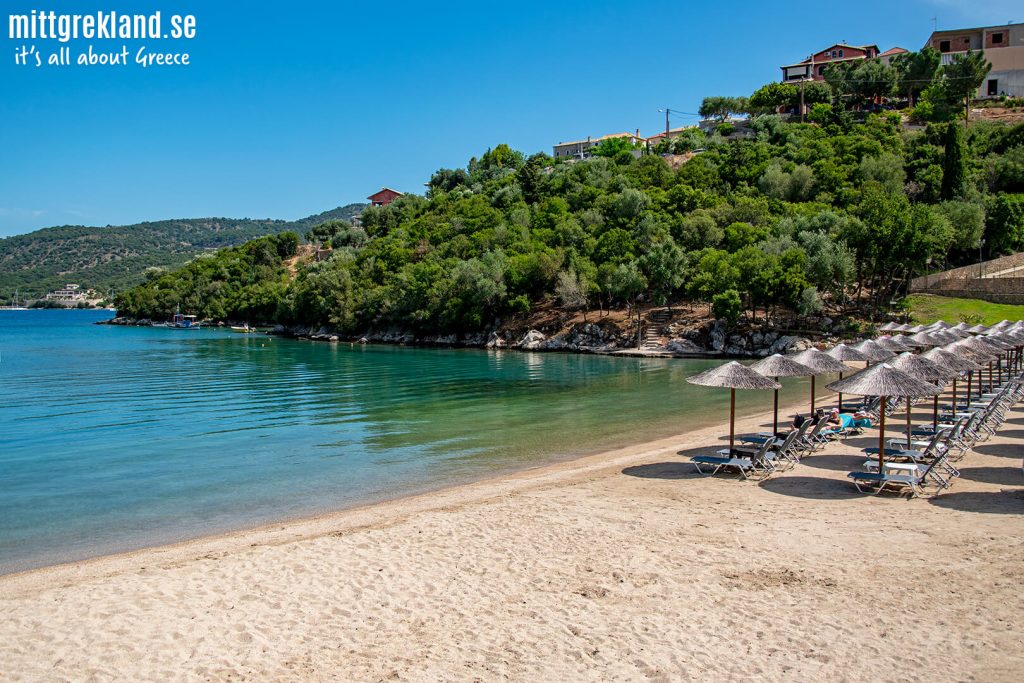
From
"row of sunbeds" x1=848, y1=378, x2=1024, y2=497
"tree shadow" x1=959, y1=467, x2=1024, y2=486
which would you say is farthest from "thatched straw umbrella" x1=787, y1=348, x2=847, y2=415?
"tree shadow" x1=959, y1=467, x2=1024, y2=486

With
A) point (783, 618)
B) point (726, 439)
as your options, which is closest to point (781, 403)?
point (726, 439)

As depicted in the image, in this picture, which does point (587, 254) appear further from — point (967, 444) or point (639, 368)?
point (967, 444)

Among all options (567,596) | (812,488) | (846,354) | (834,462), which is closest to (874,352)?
(846,354)

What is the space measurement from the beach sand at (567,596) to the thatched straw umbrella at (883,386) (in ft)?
6.41

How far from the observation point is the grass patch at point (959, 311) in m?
46.1

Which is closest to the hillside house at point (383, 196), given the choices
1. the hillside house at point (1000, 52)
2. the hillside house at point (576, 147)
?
the hillside house at point (576, 147)

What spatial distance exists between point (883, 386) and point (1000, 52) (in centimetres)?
11580

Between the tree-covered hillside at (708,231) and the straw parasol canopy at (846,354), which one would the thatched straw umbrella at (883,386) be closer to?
the straw parasol canopy at (846,354)

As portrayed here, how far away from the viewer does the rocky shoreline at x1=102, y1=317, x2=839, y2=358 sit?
176ft

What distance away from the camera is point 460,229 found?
321ft

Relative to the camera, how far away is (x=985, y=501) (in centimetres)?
1260

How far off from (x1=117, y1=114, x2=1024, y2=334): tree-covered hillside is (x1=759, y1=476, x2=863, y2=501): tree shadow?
41.0 meters

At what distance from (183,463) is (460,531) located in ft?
38.0

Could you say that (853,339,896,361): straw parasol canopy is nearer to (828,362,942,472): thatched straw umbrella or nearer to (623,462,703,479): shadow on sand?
(828,362,942,472): thatched straw umbrella
